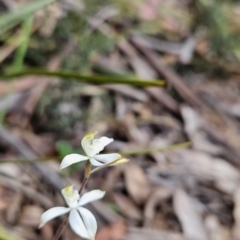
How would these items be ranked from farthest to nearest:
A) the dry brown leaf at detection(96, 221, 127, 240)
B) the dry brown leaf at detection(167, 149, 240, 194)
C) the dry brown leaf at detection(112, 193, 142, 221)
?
the dry brown leaf at detection(167, 149, 240, 194) < the dry brown leaf at detection(112, 193, 142, 221) < the dry brown leaf at detection(96, 221, 127, 240)

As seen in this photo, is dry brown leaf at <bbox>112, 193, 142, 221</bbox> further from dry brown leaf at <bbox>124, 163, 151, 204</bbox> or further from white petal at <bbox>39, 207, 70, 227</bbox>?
white petal at <bbox>39, 207, 70, 227</bbox>

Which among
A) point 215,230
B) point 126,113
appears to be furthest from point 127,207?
point 126,113

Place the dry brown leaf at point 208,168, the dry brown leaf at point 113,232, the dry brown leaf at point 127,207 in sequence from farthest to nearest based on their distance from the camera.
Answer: the dry brown leaf at point 208,168
the dry brown leaf at point 127,207
the dry brown leaf at point 113,232

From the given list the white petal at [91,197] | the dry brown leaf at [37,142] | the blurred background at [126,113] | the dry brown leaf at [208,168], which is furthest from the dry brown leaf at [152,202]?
the white petal at [91,197]

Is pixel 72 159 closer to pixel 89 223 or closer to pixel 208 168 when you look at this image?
pixel 89 223

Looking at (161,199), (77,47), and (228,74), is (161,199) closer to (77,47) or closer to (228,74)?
(77,47)

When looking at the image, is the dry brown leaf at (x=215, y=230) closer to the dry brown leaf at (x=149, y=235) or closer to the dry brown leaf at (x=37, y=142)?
the dry brown leaf at (x=149, y=235)

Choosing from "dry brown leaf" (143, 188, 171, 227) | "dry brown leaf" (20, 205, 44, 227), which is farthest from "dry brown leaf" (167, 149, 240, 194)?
"dry brown leaf" (20, 205, 44, 227)
